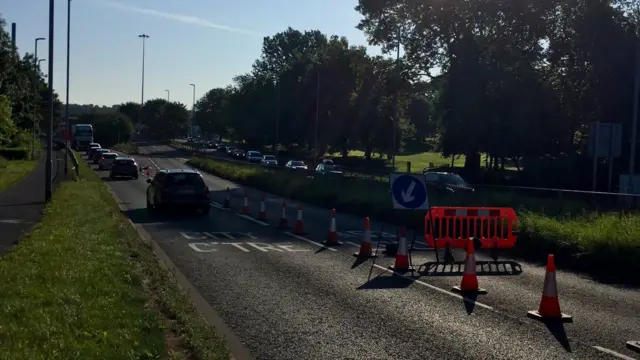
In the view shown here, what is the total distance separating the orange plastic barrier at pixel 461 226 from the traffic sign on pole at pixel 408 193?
0.96 feet

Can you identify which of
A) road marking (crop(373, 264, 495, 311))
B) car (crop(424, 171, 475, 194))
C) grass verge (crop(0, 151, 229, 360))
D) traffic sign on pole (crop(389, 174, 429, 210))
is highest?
traffic sign on pole (crop(389, 174, 429, 210))

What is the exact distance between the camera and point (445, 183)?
108 feet

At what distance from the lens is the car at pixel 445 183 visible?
97.6 feet

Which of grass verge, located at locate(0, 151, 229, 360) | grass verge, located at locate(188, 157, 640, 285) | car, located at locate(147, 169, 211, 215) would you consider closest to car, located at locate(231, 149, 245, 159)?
grass verge, located at locate(188, 157, 640, 285)

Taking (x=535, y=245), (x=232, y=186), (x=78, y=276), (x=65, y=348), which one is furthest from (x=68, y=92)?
(x=65, y=348)

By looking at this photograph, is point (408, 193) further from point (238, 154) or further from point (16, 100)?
point (238, 154)

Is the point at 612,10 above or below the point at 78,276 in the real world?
above

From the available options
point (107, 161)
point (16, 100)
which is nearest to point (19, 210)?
point (107, 161)

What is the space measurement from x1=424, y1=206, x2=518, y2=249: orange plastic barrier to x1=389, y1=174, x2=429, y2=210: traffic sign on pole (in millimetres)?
294

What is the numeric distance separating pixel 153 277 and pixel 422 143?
5194 inches

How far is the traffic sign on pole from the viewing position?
16.3 metres

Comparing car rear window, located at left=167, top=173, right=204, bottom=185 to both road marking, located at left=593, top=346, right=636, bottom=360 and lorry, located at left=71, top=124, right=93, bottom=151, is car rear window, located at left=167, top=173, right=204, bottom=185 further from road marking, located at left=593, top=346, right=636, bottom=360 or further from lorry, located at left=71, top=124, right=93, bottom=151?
lorry, located at left=71, top=124, right=93, bottom=151

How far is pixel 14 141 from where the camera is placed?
7344cm

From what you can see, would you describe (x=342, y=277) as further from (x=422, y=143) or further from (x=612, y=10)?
(x=422, y=143)
